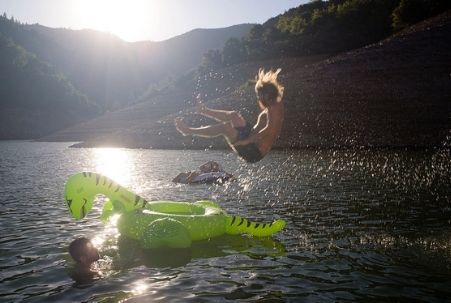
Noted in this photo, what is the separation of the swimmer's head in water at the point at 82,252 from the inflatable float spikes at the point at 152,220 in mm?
1513

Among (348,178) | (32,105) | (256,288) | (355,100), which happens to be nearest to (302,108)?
(355,100)

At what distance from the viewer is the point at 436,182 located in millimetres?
22531

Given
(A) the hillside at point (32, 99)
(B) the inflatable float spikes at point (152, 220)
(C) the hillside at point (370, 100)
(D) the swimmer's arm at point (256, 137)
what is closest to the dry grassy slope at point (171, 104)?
(A) the hillside at point (32, 99)

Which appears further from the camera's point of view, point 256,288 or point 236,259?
point 236,259

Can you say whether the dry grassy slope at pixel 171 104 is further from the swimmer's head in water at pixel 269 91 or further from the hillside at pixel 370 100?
the swimmer's head in water at pixel 269 91

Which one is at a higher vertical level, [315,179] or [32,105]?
[32,105]

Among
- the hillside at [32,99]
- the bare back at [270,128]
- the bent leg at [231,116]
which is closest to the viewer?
the bent leg at [231,116]

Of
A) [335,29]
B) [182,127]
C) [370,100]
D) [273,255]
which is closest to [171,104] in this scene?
[335,29]

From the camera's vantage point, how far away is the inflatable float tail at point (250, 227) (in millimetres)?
12578

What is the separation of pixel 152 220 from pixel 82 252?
7.86 ft

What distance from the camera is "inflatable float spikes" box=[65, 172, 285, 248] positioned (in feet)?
37.4

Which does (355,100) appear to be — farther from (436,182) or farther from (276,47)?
(276,47)

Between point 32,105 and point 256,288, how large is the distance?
469 ft

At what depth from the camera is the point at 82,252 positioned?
10.3 metres
